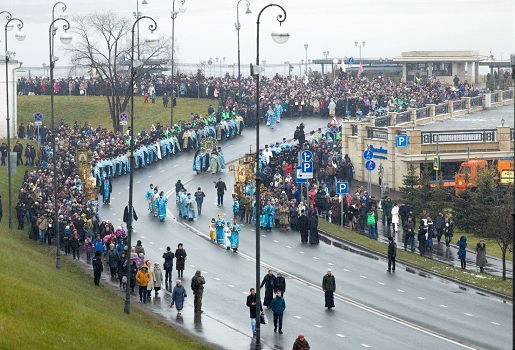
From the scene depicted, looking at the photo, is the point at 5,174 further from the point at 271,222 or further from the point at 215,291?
the point at 215,291

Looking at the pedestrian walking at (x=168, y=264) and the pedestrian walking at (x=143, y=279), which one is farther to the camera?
the pedestrian walking at (x=168, y=264)

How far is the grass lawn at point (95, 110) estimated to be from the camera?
7250 cm

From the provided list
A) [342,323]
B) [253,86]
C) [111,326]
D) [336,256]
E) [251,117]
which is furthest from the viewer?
[253,86]

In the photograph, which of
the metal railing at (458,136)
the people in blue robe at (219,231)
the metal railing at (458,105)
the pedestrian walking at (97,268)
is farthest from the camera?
the metal railing at (458,105)

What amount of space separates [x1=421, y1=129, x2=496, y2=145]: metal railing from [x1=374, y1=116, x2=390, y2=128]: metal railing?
4687 millimetres

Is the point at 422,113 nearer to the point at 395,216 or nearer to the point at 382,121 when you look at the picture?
the point at 382,121

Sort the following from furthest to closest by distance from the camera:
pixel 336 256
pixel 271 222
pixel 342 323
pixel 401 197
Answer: pixel 401 197, pixel 271 222, pixel 336 256, pixel 342 323

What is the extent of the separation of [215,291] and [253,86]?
40479 mm

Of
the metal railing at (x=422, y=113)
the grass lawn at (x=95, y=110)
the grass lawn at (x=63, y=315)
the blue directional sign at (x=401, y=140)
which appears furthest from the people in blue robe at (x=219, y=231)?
the grass lawn at (x=95, y=110)

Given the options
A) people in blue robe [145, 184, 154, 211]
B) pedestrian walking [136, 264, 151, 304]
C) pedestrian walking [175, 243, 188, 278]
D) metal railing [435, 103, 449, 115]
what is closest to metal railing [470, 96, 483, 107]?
metal railing [435, 103, 449, 115]

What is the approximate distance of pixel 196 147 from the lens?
60.8 metres

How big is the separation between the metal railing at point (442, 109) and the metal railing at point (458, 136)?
36.2 ft

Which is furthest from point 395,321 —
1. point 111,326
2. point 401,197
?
point 401,197

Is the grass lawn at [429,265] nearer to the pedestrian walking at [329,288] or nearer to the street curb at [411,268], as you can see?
the street curb at [411,268]
